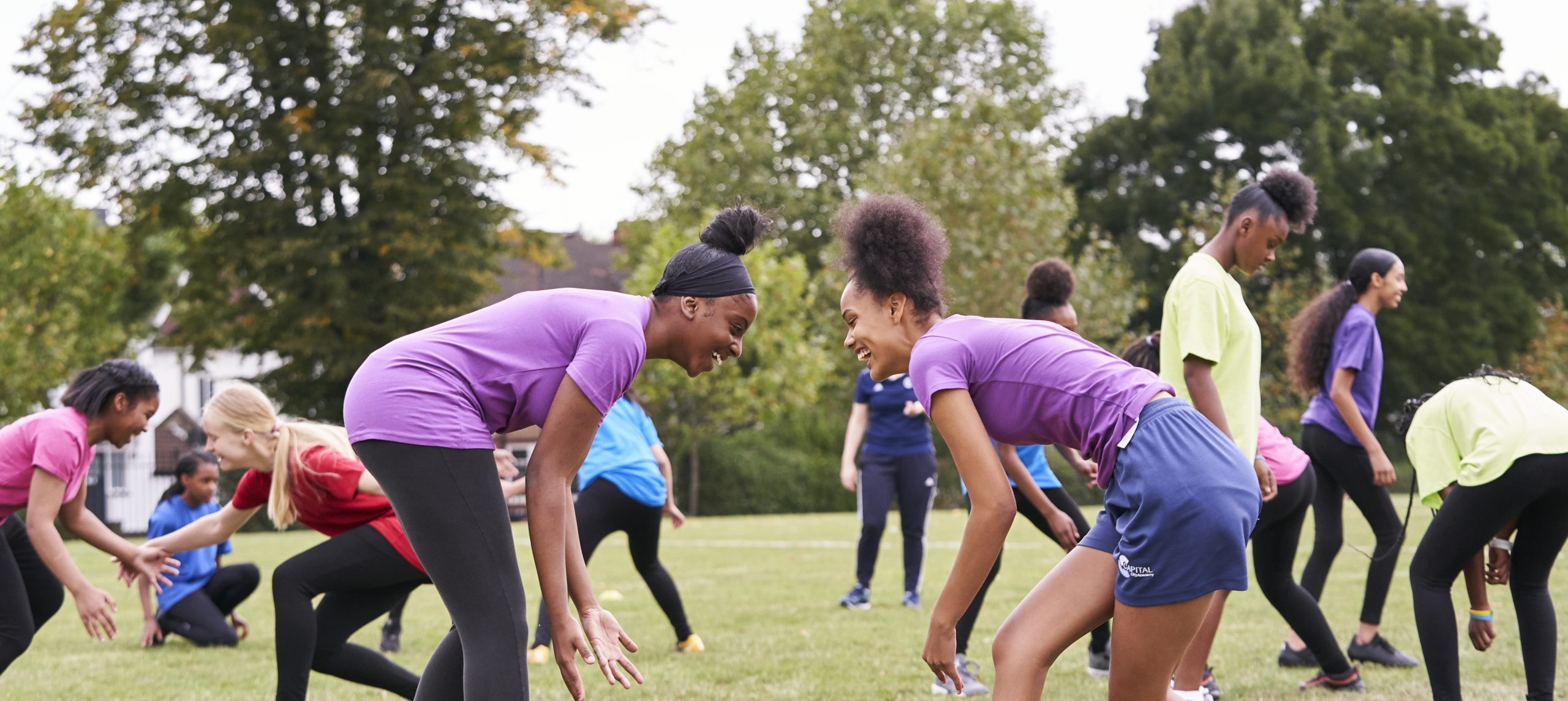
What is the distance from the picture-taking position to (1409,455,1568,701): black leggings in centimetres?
506

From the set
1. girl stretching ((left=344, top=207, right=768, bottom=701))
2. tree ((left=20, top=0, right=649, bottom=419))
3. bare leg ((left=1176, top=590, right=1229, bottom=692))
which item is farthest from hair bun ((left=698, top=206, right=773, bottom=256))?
tree ((left=20, top=0, right=649, bottom=419))

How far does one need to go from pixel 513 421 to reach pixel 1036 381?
1.50m

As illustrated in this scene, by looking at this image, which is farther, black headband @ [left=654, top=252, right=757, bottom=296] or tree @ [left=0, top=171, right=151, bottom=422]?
tree @ [left=0, top=171, right=151, bottom=422]

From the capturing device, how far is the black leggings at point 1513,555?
506 cm

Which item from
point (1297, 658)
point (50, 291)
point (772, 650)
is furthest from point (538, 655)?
point (50, 291)

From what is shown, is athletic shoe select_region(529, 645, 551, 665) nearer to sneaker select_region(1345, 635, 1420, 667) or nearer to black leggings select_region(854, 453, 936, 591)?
black leggings select_region(854, 453, 936, 591)

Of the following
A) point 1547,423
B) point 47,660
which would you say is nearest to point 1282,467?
point 1547,423

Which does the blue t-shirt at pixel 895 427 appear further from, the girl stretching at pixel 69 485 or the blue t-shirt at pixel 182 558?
the girl stretching at pixel 69 485

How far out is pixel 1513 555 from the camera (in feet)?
17.7

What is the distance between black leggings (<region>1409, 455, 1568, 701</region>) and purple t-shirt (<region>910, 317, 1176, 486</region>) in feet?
7.26

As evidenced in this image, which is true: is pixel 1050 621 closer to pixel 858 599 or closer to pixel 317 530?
pixel 317 530

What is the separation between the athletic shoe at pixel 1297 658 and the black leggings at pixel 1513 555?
5.14ft

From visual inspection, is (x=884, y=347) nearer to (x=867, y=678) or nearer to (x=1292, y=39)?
(x=867, y=678)

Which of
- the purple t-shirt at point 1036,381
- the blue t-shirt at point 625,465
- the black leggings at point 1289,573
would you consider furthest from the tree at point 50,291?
the purple t-shirt at point 1036,381
